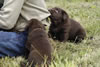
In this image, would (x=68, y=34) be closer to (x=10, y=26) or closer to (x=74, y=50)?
(x=74, y=50)

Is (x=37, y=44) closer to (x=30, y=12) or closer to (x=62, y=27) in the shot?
(x=30, y=12)

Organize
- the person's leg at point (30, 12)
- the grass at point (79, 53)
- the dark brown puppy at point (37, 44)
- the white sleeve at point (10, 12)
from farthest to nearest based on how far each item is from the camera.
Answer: the person's leg at point (30, 12)
the white sleeve at point (10, 12)
the grass at point (79, 53)
the dark brown puppy at point (37, 44)

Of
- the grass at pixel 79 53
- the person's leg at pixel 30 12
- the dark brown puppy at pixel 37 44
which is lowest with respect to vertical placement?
the grass at pixel 79 53

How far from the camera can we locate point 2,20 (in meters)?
4.93

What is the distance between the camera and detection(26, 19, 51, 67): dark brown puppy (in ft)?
13.7

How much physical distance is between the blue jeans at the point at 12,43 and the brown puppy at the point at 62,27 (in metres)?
1.59

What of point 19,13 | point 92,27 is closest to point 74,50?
point 19,13

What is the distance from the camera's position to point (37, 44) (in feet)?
14.6

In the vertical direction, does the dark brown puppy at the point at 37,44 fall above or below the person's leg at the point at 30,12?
below

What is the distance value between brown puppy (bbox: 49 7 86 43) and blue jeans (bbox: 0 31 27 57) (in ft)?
5.22

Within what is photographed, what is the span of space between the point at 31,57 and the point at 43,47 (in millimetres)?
269

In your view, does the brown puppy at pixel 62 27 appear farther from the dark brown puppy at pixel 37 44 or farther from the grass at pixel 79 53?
the dark brown puppy at pixel 37 44

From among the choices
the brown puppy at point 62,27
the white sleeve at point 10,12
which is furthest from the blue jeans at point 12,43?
the brown puppy at point 62,27

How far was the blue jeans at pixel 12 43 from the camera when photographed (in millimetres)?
4934
